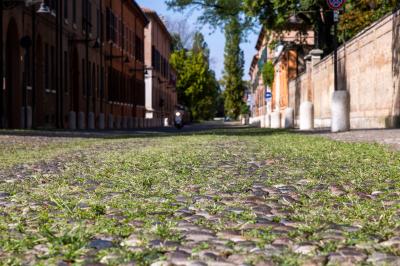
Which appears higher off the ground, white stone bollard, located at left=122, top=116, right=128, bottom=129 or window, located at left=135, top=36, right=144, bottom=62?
window, located at left=135, top=36, right=144, bottom=62

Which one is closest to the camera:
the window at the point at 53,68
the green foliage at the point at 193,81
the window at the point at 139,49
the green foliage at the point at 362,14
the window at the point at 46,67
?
the green foliage at the point at 362,14

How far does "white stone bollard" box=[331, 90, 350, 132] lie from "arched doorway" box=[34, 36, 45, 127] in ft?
40.5

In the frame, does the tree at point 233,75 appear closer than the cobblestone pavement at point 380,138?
No

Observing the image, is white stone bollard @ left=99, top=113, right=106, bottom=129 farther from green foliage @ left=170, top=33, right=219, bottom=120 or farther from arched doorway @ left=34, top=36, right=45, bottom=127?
green foliage @ left=170, top=33, right=219, bottom=120

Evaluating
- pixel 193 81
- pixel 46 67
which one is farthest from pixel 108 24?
pixel 193 81

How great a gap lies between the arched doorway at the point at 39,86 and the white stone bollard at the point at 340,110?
12.3 metres

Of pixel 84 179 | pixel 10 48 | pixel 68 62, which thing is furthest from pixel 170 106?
pixel 84 179

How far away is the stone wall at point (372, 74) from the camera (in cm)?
1889

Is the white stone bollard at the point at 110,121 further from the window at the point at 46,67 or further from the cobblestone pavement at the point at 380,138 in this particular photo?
the cobblestone pavement at the point at 380,138

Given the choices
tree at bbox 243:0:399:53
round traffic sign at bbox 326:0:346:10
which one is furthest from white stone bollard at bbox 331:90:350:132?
tree at bbox 243:0:399:53

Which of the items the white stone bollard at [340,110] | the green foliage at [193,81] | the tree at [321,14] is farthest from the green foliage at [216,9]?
the green foliage at [193,81]

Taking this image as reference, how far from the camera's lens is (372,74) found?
71.1 ft

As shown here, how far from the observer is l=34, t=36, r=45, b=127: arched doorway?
27.1m

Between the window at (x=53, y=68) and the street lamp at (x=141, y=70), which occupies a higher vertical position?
the street lamp at (x=141, y=70)
